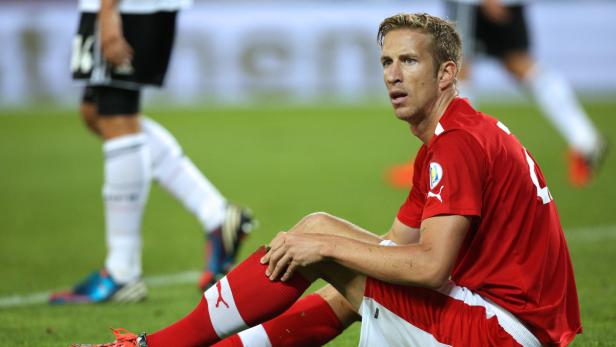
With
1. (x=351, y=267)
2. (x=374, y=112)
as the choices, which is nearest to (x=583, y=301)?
(x=351, y=267)

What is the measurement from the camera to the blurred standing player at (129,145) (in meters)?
5.08

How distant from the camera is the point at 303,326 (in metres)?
3.57

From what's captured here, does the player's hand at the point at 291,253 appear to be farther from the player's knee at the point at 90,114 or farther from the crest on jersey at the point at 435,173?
the player's knee at the point at 90,114

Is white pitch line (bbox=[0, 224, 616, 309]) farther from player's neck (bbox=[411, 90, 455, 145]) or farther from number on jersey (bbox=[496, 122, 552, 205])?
number on jersey (bbox=[496, 122, 552, 205])

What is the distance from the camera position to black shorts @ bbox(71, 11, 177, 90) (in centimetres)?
514

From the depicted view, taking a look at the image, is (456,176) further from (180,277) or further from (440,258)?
(180,277)

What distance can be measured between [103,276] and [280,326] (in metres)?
1.78

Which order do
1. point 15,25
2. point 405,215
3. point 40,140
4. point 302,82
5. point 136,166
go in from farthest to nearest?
point 302,82, point 15,25, point 40,140, point 136,166, point 405,215

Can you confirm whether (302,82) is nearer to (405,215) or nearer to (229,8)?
(229,8)

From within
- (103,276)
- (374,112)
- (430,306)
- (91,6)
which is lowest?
(374,112)

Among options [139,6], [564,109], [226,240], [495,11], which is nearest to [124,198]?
[226,240]

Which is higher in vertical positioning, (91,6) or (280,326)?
(91,6)

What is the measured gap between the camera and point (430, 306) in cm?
319

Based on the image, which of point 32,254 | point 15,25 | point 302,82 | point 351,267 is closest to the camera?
point 351,267
